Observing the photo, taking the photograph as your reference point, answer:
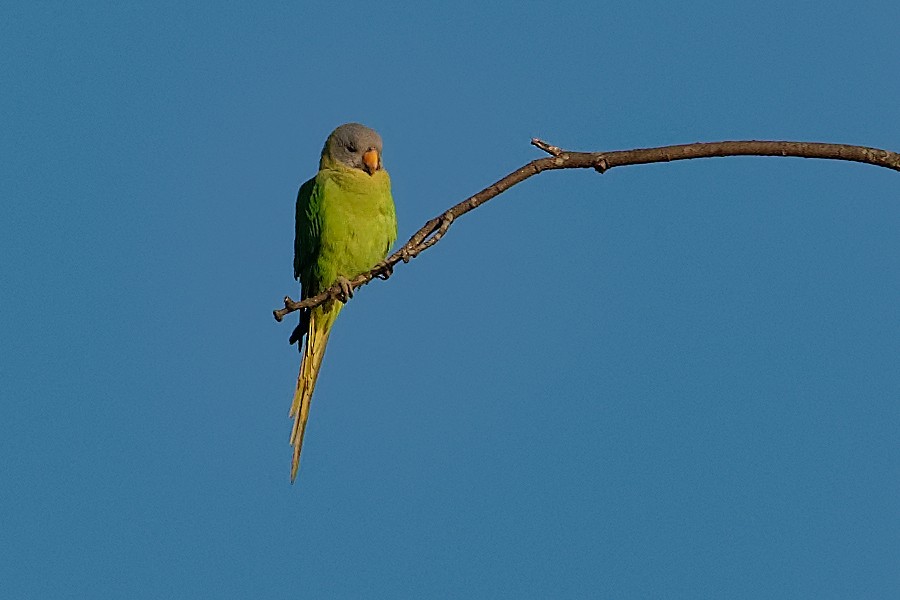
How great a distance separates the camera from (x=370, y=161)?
713 centimetres

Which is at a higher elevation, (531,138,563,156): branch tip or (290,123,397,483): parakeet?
(290,123,397,483): parakeet

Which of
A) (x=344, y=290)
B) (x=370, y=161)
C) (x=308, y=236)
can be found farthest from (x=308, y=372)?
(x=370, y=161)

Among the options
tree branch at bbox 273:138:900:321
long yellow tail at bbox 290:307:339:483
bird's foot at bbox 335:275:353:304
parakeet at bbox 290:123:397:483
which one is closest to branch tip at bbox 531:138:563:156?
tree branch at bbox 273:138:900:321

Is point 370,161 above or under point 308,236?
above

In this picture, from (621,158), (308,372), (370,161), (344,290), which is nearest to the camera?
(621,158)

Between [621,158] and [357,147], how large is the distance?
4042 mm

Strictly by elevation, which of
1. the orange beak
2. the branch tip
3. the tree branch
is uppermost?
the orange beak

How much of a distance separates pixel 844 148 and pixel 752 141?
0.90 ft

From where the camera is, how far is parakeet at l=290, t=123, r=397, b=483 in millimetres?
6953

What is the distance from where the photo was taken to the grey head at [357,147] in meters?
7.16

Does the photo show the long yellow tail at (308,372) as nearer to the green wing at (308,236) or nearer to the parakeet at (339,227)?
the parakeet at (339,227)

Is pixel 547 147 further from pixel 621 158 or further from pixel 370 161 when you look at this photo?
pixel 370 161

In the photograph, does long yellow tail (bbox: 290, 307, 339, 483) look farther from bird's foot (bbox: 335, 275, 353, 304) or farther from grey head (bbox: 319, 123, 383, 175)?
grey head (bbox: 319, 123, 383, 175)

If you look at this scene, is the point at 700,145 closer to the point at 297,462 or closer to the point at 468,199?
the point at 468,199
